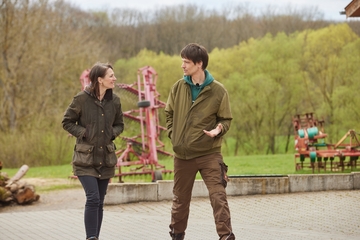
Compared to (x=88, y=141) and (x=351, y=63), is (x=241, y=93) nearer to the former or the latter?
(x=351, y=63)

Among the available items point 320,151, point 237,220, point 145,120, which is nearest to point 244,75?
point 145,120

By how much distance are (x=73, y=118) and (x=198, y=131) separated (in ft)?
4.37

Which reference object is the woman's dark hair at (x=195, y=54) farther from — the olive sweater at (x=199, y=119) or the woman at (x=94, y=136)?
the woman at (x=94, y=136)

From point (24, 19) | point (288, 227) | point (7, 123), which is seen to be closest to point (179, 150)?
point (288, 227)

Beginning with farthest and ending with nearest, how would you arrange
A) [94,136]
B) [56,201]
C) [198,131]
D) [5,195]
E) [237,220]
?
[56,201], [5,195], [237,220], [94,136], [198,131]

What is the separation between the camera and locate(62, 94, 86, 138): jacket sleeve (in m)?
8.34

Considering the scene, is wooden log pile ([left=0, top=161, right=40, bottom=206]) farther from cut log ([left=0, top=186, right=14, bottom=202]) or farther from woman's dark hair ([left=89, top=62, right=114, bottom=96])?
woman's dark hair ([left=89, top=62, right=114, bottom=96])

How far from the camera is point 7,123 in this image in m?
45.6

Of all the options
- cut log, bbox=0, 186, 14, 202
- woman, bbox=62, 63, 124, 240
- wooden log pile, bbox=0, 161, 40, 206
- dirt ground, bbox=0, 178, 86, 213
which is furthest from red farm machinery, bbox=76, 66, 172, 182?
woman, bbox=62, 63, 124, 240

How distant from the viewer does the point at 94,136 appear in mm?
8344

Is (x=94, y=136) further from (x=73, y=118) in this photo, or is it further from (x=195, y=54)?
(x=195, y=54)

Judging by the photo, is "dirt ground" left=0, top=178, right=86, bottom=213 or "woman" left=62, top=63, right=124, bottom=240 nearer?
"woman" left=62, top=63, right=124, bottom=240

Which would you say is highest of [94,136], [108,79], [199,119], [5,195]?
[108,79]

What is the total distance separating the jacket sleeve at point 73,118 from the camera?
834cm
